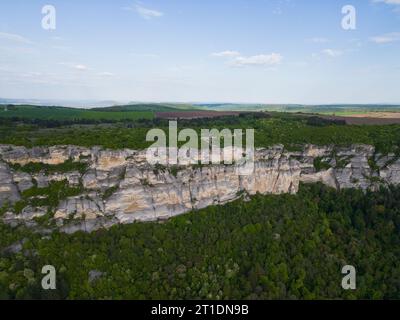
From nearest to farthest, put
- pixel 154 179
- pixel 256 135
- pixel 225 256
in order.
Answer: pixel 225 256 → pixel 154 179 → pixel 256 135

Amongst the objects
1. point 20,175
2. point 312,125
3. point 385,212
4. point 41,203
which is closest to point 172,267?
point 41,203

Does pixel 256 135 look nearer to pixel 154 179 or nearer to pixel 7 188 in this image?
pixel 154 179

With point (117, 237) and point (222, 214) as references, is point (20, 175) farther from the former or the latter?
point (222, 214)

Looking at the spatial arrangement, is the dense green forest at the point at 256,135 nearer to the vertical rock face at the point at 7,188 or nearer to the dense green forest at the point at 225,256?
the vertical rock face at the point at 7,188

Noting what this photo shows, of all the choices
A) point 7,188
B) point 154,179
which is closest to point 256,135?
point 154,179

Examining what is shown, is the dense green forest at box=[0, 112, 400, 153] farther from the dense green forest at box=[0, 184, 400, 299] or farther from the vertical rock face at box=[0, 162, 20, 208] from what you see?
the dense green forest at box=[0, 184, 400, 299]

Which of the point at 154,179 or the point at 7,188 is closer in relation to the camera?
the point at 7,188

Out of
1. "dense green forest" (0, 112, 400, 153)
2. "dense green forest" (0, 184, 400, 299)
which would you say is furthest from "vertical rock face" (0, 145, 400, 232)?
"dense green forest" (0, 184, 400, 299)

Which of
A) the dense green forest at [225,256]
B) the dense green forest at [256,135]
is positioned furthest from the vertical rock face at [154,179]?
the dense green forest at [225,256]
